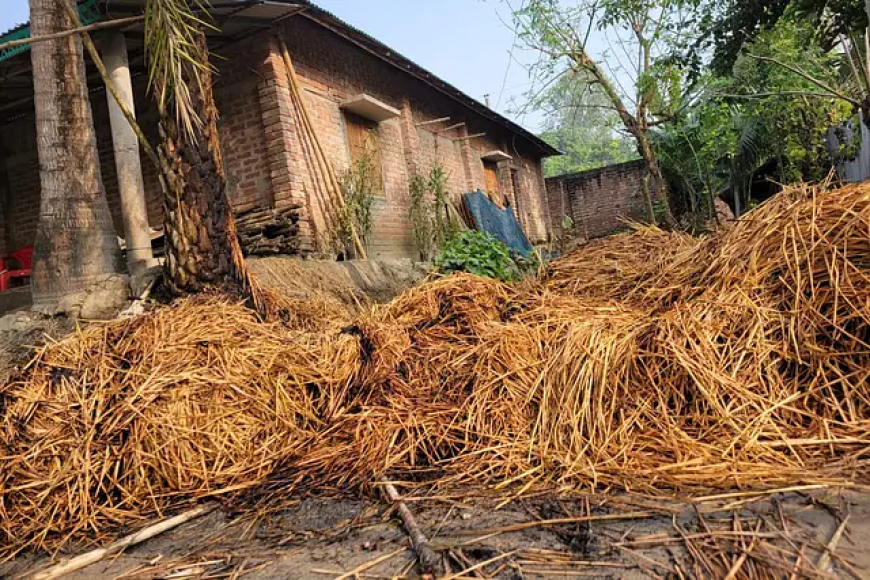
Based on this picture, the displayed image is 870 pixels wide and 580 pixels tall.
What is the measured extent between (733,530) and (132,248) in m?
5.26

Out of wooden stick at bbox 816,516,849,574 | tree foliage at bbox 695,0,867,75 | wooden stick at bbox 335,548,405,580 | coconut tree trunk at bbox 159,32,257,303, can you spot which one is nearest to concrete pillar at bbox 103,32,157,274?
coconut tree trunk at bbox 159,32,257,303

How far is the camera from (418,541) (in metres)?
1.21

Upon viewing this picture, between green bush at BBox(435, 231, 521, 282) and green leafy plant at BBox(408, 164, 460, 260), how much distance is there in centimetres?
282

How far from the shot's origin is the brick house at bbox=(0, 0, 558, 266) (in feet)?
20.9

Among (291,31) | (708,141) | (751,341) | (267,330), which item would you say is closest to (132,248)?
(267,330)

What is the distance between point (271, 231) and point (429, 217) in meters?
3.43

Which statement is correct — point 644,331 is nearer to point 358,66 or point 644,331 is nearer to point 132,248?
point 132,248

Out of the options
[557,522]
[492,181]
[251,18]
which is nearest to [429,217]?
[251,18]

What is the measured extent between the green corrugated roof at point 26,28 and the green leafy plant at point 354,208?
121 inches

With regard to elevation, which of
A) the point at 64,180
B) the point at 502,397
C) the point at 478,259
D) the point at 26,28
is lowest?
the point at 502,397

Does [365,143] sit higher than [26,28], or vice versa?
[26,28]

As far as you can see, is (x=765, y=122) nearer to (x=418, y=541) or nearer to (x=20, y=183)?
(x=418, y=541)

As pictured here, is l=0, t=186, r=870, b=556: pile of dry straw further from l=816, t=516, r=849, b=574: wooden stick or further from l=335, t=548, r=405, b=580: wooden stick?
l=335, t=548, r=405, b=580: wooden stick

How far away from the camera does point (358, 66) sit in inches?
329
